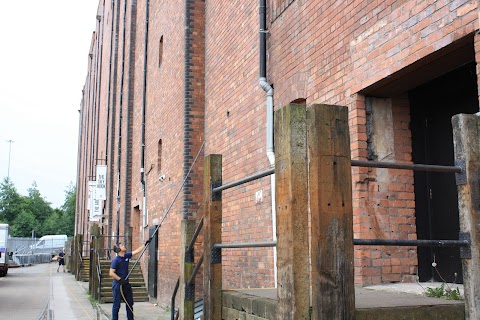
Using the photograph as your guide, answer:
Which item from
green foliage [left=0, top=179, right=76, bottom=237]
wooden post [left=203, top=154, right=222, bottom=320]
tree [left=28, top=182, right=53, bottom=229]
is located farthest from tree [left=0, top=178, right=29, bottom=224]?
wooden post [left=203, top=154, right=222, bottom=320]

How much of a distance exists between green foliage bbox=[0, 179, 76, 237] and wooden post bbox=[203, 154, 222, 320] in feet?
249

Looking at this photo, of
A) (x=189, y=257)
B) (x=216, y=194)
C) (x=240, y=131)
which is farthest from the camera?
(x=240, y=131)

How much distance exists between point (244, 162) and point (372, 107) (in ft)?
11.0

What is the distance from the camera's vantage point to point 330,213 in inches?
126

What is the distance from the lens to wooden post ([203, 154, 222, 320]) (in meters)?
4.82

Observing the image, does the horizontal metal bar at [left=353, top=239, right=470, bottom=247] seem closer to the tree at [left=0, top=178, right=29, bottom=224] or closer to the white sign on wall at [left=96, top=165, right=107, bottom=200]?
the white sign on wall at [left=96, top=165, right=107, bottom=200]

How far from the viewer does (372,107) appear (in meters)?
5.85

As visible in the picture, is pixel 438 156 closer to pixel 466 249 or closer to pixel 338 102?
pixel 338 102

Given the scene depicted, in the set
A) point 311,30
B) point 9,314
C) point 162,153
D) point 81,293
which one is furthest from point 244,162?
point 81,293

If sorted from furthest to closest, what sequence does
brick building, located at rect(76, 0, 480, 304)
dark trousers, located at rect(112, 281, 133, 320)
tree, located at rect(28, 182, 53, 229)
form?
tree, located at rect(28, 182, 53, 229)
dark trousers, located at rect(112, 281, 133, 320)
brick building, located at rect(76, 0, 480, 304)

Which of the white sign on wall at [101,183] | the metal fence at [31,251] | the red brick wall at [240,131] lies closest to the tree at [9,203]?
the metal fence at [31,251]

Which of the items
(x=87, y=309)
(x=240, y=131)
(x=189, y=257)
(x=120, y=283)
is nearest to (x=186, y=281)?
(x=189, y=257)

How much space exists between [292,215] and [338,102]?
3.04m

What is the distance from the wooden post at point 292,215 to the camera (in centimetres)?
327
